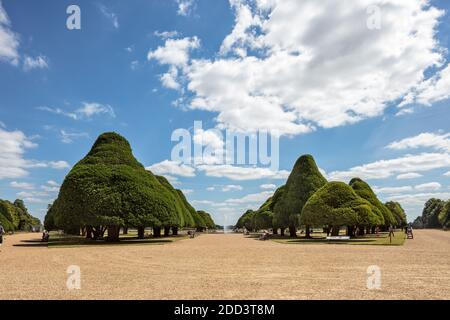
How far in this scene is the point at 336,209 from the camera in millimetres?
46938

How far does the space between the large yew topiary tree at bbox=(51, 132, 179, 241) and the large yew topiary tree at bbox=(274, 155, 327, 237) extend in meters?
17.1

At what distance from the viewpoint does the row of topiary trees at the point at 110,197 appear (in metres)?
43.5

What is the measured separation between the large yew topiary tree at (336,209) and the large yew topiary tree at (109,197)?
1715cm

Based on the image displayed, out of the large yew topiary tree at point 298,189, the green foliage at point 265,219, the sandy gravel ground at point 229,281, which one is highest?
the large yew topiary tree at point 298,189

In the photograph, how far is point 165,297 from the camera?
1234 centimetres

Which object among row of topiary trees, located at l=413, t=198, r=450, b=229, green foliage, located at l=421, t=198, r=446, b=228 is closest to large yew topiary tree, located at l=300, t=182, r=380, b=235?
row of topiary trees, located at l=413, t=198, r=450, b=229

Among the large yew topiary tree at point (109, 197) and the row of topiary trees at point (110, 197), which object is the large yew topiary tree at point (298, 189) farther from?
the row of topiary trees at point (110, 197)

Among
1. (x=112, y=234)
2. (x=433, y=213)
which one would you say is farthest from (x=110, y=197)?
(x=433, y=213)

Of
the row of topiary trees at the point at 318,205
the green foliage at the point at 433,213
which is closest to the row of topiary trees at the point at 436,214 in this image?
the green foliage at the point at 433,213

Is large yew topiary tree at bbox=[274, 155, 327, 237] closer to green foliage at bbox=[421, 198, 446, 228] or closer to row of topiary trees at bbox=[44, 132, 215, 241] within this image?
row of topiary trees at bbox=[44, 132, 215, 241]
